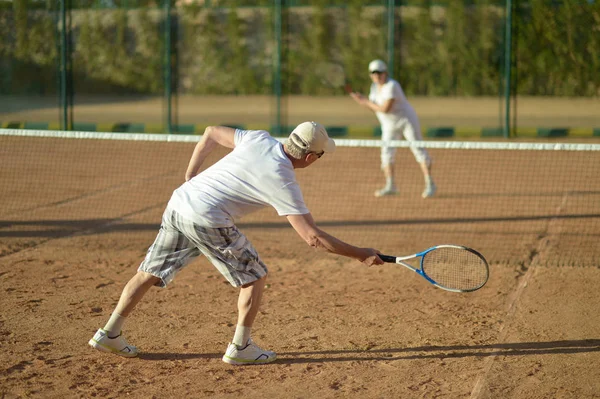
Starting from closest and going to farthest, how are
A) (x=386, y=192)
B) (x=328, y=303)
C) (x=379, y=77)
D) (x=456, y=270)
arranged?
(x=328, y=303) → (x=456, y=270) → (x=379, y=77) → (x=386, y=192)

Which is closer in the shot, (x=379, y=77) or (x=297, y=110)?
(x=379, y=77)

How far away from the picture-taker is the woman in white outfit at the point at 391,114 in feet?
34.8

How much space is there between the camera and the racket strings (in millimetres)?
6365

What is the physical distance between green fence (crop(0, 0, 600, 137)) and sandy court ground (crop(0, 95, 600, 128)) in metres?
0.05

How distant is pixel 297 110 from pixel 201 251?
20.4 m

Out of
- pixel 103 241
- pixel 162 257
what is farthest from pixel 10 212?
pixel 162 257

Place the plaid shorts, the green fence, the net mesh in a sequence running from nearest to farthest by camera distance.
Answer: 1. the plaid shorts
2. the net mesh
3. the green fence

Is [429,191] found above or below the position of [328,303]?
above

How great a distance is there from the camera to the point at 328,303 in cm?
659

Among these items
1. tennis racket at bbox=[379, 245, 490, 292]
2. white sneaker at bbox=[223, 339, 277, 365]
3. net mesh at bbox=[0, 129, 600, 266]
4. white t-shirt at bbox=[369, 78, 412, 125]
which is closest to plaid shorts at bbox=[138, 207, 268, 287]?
white sneaker at bbox=[223, 339, 277, 365]

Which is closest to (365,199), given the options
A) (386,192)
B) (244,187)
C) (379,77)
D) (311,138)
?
(386,192)

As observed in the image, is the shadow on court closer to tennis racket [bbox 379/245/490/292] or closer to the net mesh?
tennis racket [bbox 379/245/490/292]

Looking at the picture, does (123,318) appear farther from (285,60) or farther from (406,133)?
(285,60)

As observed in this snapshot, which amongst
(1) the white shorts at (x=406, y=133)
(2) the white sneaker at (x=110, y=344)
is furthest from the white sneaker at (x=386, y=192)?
(2) the white sneaker at (x=110, y=344)
